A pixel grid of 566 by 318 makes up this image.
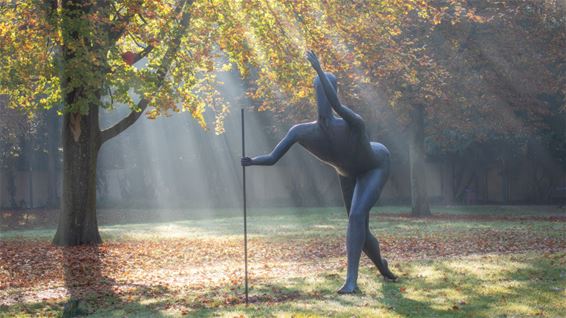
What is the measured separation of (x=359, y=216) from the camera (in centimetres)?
1020

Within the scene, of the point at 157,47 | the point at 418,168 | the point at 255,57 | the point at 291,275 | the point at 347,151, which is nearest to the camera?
the point at 347,151

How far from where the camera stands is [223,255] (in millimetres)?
17609

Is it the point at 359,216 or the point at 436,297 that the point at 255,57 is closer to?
the point at 359,216

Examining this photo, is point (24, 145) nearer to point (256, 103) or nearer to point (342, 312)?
point (256, 103)

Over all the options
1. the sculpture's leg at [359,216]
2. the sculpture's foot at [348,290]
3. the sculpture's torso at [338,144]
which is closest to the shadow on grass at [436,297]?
the sculpture's foot at [348,290]

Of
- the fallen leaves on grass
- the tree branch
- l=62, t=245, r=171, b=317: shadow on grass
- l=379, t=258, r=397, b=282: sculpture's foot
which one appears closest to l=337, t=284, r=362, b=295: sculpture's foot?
the fallen leaves on grass

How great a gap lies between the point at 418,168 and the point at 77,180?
1584cm

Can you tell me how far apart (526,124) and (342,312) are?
89.3 feet

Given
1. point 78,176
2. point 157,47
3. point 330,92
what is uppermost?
point 157,47

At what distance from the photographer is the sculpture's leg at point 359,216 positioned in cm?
1007

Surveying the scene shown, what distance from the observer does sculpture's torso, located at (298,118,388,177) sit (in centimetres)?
999

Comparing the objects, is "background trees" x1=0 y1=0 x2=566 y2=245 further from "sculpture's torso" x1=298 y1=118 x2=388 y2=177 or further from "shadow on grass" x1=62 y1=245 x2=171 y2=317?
"sculpture's torso" x1=298 y1=118 x2=388 y2=177

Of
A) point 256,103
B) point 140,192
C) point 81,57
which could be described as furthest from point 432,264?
point 140,192

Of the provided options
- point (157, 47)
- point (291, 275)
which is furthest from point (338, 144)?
point (157, 47)
